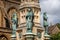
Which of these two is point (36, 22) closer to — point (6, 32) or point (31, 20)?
point (31, 20)

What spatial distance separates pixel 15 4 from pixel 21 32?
31.4 m

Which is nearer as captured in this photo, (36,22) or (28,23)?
(28,23)

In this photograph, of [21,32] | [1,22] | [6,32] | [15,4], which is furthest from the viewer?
[15,4]

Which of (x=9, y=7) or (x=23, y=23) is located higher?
(x=9, y=7)

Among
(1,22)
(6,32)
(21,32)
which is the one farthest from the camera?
(1,22)

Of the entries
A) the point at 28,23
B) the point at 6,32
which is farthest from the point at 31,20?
the point at 6,32

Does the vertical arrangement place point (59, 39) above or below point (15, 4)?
below

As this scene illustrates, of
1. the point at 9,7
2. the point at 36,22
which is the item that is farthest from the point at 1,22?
the point at 36,22

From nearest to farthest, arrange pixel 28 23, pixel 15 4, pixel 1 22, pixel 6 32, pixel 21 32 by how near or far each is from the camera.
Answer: pixel 28 23 → pixel 21 32 → pixel 6 32 → pixel 1 22 → pixel 15 4

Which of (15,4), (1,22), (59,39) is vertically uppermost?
(15,4)

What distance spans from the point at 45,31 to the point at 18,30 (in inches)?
94.5

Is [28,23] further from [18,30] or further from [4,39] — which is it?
[4,39]

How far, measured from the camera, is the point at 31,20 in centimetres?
2139

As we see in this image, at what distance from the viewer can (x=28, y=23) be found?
69.9 feet
